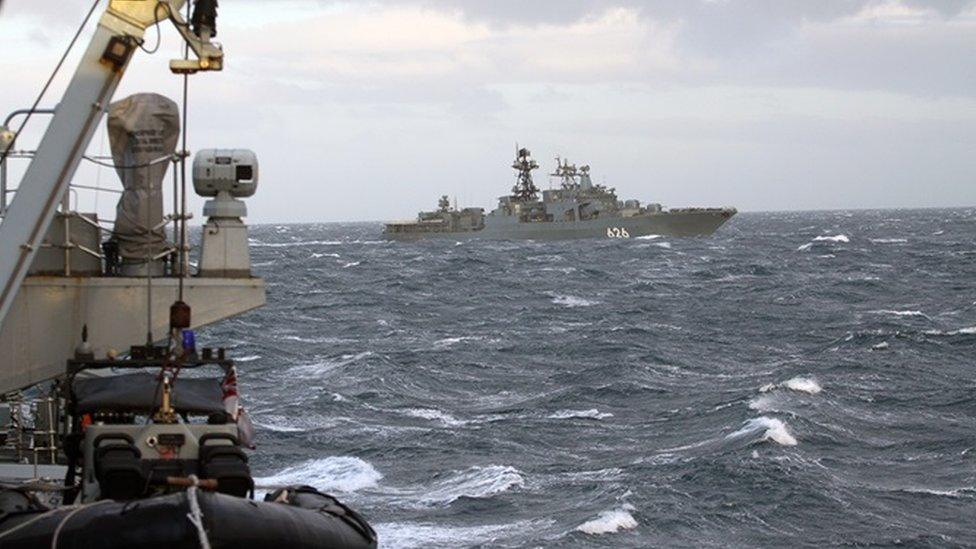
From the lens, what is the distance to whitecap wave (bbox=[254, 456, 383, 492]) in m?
25.0

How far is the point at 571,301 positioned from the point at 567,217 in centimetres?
7326

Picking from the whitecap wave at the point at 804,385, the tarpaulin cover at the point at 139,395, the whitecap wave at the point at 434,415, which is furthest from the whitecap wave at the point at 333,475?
the tarpaulin cover at the point at 139,395

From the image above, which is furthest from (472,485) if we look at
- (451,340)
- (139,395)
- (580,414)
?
(451,340)

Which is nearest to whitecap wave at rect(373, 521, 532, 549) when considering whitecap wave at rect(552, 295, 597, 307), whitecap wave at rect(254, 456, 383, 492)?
whitecap wave at rect(254, 456, 383, 492)

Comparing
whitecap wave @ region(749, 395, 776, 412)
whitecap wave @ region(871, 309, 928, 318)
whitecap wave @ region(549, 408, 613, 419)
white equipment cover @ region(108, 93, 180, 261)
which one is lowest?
whitecap wave @ region(549, 408, 613, 419)

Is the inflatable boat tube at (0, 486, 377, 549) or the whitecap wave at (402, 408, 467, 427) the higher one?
the inflatable boat tube at (0, 486, 377, 549)

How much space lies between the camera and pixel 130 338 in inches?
568

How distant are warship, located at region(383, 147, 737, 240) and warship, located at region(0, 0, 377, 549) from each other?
389ft

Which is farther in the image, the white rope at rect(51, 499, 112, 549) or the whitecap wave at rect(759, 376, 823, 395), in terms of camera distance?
the whitecap wave at rect(759, 376, 823, 395)

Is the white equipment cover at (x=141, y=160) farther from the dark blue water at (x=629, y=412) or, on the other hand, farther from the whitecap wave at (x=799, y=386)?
the whitecap wave at (x=799, y=386)

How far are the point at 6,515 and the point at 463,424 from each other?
811 inches

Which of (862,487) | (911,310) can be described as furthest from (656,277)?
(862,487)

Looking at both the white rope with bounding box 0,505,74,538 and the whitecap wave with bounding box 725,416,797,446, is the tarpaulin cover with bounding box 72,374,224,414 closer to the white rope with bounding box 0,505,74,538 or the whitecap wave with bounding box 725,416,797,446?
the white rope with bounding box 0,505,74,538

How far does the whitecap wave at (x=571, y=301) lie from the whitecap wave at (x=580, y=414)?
2900 centimetres
